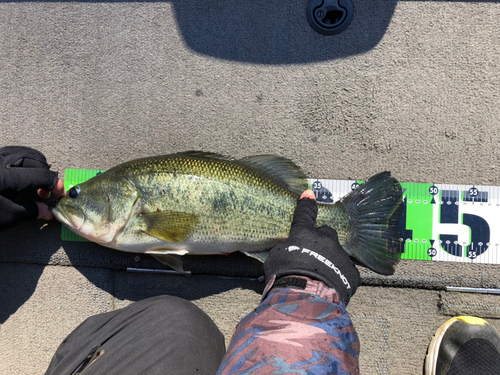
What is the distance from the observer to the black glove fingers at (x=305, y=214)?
1966 mm

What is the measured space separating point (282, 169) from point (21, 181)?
5.18 feet

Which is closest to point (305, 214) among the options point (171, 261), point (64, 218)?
point (171, 261)

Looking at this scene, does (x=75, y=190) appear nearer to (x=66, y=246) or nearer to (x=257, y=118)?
(x=66, y=246)

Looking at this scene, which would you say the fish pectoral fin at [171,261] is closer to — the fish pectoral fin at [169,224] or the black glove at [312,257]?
the fish pectoral fin at [169,224]

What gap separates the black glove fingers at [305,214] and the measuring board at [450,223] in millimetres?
665

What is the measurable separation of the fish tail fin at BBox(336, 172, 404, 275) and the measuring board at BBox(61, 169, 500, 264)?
202 millimetres

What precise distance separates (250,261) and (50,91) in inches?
72.1

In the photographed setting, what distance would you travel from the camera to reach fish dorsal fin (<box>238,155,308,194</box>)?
2.16 meters

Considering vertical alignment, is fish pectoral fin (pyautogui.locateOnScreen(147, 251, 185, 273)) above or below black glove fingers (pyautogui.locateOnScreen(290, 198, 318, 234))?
below

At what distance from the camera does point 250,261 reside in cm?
233

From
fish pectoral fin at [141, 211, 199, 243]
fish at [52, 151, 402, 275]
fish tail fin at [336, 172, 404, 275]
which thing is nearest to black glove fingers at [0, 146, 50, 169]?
fish at [52, 151, 402, 275]

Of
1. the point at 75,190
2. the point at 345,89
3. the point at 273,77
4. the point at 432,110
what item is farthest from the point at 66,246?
the point at 432,110

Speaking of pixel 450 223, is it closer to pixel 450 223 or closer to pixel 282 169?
pixel 450 223

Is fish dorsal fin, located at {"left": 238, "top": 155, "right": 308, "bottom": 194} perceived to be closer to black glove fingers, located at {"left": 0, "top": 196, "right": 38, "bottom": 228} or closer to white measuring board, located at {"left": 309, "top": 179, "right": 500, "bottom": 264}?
white measuring board, located at {"left": 309, "top": 179, "right": 500, "bottom": 264}
